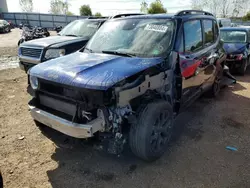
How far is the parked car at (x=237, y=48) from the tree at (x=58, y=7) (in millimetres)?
55913

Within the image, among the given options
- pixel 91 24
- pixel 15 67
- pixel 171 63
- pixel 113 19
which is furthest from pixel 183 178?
pixel 15 67

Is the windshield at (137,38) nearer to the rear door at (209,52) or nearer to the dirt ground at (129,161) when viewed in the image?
the rear door at (209,52)

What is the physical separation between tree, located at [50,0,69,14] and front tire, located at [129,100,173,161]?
60.8 m

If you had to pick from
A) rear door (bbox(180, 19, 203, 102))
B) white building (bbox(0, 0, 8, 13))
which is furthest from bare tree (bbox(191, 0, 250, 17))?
white building (bbox(0, 0, 8, 13))

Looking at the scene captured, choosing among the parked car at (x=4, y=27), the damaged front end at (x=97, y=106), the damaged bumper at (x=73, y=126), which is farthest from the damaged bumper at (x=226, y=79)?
the parked car at (x=4, y=27)

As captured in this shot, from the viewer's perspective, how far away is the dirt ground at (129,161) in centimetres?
276

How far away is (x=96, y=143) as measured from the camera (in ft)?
9.00

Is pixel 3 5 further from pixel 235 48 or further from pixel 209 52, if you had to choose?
pixel 209 52

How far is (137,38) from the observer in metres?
3.48

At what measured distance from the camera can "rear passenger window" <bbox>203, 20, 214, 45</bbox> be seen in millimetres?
4427

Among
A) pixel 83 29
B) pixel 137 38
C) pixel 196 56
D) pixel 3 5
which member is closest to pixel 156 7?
pixel 83 29

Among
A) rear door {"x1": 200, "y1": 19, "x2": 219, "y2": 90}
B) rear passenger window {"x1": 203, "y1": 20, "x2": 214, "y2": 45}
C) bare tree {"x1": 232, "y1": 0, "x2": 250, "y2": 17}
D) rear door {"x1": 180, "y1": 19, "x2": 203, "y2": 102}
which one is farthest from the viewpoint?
bare tree {"x1": 232, "y1": 0, "x2": 250, "y2": 17}

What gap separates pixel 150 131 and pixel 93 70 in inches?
40.3

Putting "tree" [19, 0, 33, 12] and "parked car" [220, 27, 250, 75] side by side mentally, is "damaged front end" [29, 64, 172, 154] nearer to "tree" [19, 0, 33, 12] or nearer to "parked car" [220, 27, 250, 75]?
"parked car" [220, 27, 250, 75]
